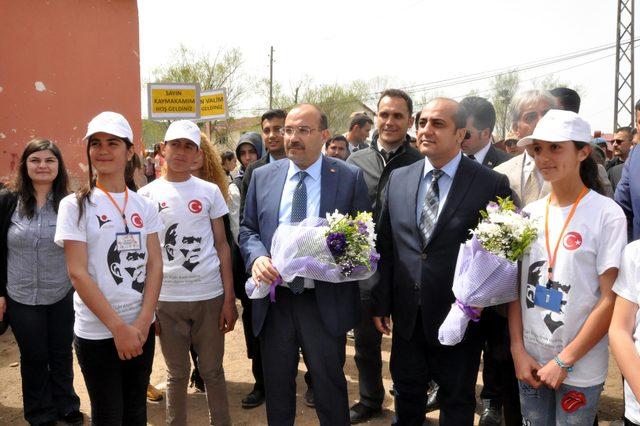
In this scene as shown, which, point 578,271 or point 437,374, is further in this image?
point 437,374

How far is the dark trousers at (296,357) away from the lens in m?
3.31

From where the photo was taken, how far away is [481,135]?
15.7ft

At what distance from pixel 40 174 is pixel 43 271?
77 centimetres

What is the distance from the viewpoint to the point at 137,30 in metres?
8.27

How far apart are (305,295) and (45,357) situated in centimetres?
237

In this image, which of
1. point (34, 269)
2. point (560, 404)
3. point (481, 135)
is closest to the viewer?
point (560, 404)

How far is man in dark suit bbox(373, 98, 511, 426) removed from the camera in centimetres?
319

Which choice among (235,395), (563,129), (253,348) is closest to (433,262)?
(563,129)

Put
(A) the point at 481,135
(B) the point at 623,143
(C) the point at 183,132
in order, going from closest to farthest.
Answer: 1. (C) the point at 183,132
2. (A) the point at 481,135
3. (B) the point at 623,143

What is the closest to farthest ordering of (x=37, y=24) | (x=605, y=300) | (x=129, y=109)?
1. (x=605, y=300)
2. (x=37, y=24)
3. (x=129, y=109)

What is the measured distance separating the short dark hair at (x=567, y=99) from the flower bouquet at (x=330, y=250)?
1976 mm

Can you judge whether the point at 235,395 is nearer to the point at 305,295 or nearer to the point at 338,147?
the point at 305,295

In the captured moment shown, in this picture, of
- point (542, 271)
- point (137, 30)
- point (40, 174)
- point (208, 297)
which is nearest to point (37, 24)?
point (137, 30)

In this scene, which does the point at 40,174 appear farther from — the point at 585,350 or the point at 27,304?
the point at 585,350
